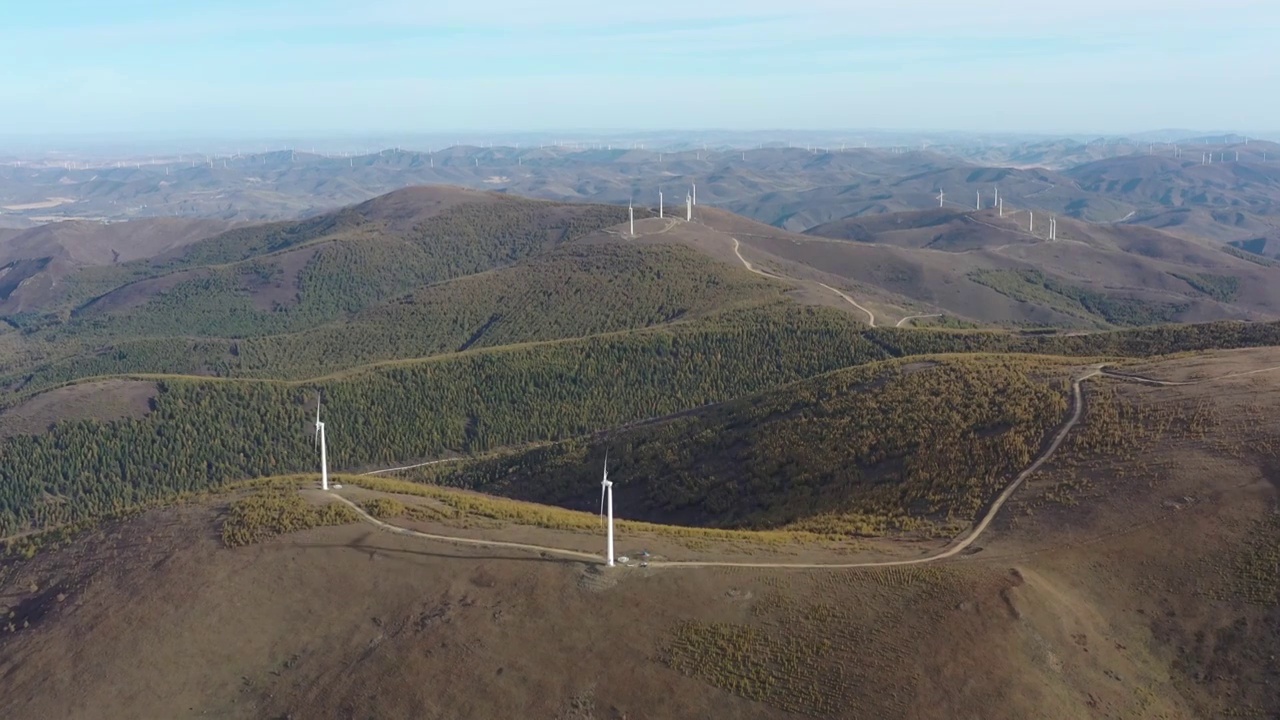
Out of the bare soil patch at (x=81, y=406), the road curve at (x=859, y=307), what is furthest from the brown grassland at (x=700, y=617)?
the road curve at (x=859, y=307)

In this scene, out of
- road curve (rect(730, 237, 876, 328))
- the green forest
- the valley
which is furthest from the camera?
the green forest

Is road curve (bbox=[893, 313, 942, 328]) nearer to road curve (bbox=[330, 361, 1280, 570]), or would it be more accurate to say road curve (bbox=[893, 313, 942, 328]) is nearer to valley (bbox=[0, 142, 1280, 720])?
valley (bbox=[0, 142, 1280, 720])

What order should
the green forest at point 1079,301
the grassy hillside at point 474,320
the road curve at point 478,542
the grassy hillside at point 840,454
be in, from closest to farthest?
the road curve at point 478,542 → the grassy hillside at point 840,454 → the grassy hillside at point 474,320 → the green forest at point 1079,301

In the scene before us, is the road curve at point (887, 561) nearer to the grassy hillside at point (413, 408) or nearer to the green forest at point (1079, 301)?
the grassy hillside at point (413, 408)

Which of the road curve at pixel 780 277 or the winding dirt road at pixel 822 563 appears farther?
the road curve at pixel 780 277

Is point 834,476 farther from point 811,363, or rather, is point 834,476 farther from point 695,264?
point 695,264

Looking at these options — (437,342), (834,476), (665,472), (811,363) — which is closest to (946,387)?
(834,476)

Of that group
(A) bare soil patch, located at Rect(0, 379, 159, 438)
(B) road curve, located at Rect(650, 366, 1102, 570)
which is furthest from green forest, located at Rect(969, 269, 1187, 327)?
(A) bare soil patch, located at Rect(0, 379, 159, 438)

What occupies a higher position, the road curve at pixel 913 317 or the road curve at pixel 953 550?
the road curve at pixel 953 550
